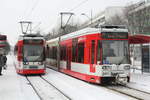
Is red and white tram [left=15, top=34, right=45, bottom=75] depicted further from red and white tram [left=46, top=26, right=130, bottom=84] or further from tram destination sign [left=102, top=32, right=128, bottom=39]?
tram destination sign [left=102, top=32, right=128, bottom=39]

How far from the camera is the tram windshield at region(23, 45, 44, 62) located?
70.5 feet

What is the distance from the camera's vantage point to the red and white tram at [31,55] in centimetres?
2148

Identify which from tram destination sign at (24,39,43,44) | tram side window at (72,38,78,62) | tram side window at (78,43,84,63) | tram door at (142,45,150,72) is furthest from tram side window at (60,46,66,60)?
tram door at (142,45,150,72)

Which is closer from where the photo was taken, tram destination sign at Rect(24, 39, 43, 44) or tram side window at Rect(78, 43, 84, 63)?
tram side window at Rect(78, 43, 84, 63)

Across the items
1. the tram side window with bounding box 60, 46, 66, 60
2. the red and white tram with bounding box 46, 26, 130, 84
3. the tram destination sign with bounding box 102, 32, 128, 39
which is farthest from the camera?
the tram side window with bounding box 60, 46, 66, 60

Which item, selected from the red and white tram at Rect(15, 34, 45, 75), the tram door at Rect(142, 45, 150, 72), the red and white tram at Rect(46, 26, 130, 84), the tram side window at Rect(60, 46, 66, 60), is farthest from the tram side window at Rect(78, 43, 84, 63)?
the tram door at Rect(142, 45, 150, 72)

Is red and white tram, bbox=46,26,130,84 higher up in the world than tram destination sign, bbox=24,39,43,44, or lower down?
lower down

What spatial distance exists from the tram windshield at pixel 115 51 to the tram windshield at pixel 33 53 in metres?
7.72

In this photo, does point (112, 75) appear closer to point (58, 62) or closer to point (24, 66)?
point (24, 66)

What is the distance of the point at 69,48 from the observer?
20.5 metres

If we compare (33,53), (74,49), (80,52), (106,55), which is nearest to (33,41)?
(33,53)

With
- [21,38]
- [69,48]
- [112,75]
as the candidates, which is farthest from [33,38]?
[112,75]

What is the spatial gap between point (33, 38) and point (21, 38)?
943 millimetres

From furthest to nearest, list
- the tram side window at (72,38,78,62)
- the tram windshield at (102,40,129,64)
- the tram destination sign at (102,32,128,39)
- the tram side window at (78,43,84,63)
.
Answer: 1. the tram side window at (72,38,78,62)
2. the tram side window at (78,43,84,63)
3. the tram destination sign at (102,32,128,39)
4. the tram windshield at (102,40,129,64)
